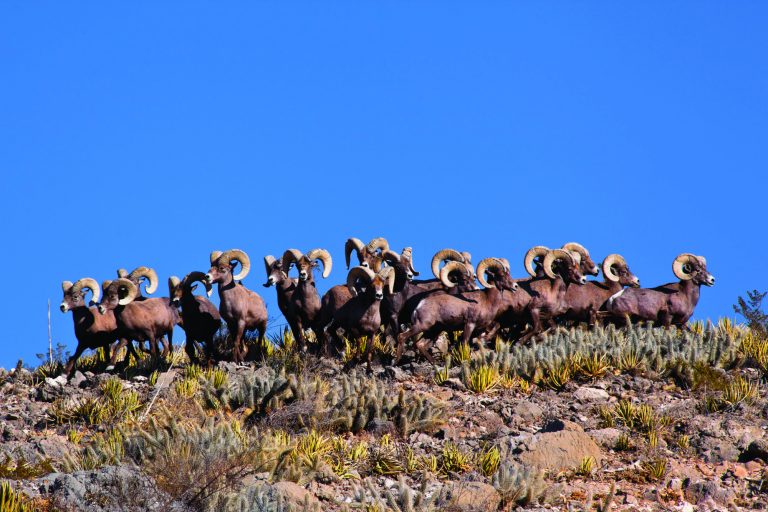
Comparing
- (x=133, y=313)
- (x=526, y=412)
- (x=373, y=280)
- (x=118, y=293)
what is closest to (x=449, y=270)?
(x=373, y=280)

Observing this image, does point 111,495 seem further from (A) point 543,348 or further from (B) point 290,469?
(A) point 543,348

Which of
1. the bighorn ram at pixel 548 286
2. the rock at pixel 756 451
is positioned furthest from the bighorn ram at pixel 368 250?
the rock at pixel 756 451

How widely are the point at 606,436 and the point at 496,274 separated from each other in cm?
609

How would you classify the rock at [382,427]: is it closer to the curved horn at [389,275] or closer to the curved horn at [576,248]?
the curved horn at [389,275]

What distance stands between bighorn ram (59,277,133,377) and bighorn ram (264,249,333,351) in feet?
8.82

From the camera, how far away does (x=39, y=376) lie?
65.6 ft

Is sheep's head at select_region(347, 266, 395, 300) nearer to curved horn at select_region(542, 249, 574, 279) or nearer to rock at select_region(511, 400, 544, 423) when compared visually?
curved horn at select_region(542, 249, 574, 279)

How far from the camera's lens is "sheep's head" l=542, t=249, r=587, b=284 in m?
22.2

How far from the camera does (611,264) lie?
23.2 metres

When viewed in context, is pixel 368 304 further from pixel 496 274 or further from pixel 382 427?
pixel 382 427

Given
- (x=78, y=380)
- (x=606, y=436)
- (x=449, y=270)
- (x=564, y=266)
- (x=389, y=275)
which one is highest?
(x=564, y=266)

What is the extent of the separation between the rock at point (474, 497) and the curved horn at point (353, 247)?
29.7 feet

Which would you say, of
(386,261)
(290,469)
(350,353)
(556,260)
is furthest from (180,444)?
(556,260)

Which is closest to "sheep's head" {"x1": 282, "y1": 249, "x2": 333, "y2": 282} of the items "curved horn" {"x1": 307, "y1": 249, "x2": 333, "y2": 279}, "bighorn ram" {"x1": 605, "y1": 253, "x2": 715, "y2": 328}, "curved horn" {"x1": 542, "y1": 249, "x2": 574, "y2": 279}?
"curved horn" {"x1": 307, "y1": 249, "x2": 333, "y2": 279}
